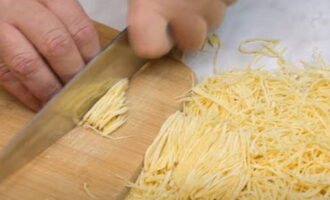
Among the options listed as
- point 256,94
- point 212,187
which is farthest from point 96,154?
point 256,94

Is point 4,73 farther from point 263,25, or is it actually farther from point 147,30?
point 263,25

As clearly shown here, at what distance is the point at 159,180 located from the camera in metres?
1.14

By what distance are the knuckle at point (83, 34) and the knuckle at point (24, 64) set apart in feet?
0.36

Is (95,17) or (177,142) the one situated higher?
(95,17)

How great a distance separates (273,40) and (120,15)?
0.46 m

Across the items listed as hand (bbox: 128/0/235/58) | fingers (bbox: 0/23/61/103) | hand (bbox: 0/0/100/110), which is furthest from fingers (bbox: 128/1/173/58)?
fingers (bbox: 0/23/61/103)

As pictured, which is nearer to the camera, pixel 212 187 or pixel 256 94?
pixel 212 187

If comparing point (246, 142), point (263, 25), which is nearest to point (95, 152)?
point (246, 142)

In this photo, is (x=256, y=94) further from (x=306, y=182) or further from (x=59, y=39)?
(x=59, y=39)

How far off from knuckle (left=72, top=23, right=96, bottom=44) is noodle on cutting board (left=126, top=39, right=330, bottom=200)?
271mm

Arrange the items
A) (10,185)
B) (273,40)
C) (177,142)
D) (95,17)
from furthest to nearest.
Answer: (95,17), (273,40), (177,142), (10,185)

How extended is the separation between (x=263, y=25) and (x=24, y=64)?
28.3 inches

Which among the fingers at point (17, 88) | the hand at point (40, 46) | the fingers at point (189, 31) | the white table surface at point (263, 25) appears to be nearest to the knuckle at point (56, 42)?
the hand at point (40, 46)

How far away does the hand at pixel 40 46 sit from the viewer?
1137 mm
